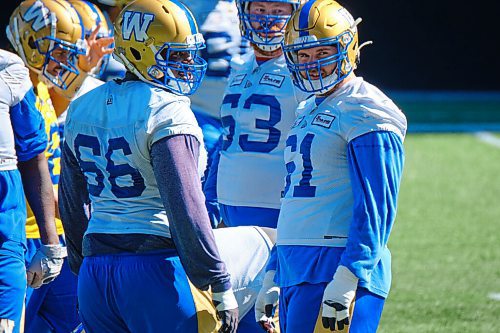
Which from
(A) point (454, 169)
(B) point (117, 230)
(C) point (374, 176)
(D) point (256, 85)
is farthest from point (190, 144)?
(A) point (454, 169)

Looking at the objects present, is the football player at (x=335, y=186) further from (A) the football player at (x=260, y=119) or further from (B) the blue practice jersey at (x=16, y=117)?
(B) the blue practice jersey at (x=16, y=117)

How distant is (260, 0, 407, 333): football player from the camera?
10.7 feet

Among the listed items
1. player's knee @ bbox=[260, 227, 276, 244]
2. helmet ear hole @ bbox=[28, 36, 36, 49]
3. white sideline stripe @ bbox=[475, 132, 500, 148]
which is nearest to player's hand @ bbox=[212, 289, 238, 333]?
player's knee @ bbox=[260, 227, 276, 244]

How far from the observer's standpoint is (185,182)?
10.4 ft

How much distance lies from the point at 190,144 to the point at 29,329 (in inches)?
72.7

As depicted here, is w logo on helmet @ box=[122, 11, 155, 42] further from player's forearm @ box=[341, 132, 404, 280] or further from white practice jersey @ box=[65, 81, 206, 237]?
player's forearm @ box=[341, 132, 404, 280]

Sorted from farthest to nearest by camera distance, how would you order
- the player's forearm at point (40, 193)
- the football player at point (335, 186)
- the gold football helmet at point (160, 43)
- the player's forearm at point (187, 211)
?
the player's forearm at point (40, 193), the gold football helmet at point (160, 43), the football player at point (335, 186), the player's forearm at point (187, 211)

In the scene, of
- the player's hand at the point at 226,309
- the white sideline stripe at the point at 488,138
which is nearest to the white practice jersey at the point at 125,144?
the player's hand at the point at 226,309

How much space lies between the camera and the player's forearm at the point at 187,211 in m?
3.16

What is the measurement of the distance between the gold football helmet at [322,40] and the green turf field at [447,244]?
2384 millimetres

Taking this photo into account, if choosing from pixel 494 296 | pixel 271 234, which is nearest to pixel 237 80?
pixel 271 234

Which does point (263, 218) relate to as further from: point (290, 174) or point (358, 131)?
point (358, 131)

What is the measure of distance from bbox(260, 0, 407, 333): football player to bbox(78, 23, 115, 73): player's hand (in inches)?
57.0

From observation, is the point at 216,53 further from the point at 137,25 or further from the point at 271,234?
the point at 137,25
